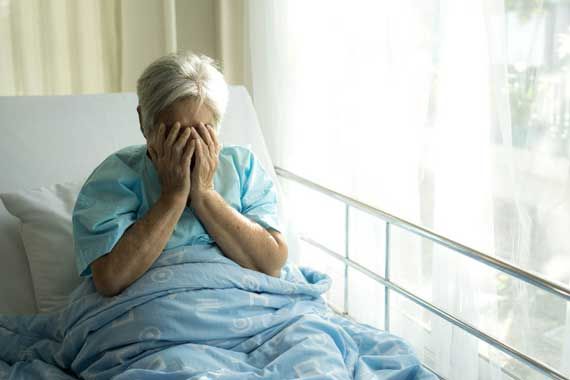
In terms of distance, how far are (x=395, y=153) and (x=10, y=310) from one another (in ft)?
3.78

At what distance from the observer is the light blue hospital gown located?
5.17 ft

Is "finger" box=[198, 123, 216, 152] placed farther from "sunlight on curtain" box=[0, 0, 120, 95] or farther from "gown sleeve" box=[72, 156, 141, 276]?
"sunlight on curtain" box=[0, 0, 120, 95]

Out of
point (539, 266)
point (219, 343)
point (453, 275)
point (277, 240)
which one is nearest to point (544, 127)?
point (539, 266)

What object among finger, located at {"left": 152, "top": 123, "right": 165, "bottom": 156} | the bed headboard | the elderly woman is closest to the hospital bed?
the bed headboard

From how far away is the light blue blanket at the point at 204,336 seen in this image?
1.42m

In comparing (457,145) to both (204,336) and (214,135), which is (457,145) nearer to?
(214,135)

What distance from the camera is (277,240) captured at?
170 centimetres

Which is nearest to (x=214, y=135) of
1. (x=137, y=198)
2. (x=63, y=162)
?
(x=137, y=198)

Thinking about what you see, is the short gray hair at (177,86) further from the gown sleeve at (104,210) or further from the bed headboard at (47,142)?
the bed headboard at (47,142)

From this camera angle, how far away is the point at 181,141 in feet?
5.28

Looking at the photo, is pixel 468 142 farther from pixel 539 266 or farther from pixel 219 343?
pixel 219 343

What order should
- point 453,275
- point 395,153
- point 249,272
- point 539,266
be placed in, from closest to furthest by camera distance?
point 249,272
point 539,266
point 453,275
point 395,153

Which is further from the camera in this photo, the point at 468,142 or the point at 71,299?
the point at 468,142

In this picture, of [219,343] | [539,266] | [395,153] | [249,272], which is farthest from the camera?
[395,153]
